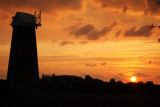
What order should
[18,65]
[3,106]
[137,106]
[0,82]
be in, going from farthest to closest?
[0,82] → [18,65] → [137,106] → [3,106]

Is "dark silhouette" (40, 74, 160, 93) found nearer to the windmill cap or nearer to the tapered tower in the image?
the tapered tower

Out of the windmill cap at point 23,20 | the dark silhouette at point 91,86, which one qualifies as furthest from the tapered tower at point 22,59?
the dark silhouette at point 91,86

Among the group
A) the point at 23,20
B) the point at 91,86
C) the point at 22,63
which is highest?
the point at 23,20

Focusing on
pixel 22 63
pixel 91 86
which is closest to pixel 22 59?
pixel 22 63

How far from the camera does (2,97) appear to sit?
1299 inches

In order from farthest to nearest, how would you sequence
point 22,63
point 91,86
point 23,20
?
point 91,86, point 23,20, point 22,63

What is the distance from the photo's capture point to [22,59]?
32.0 m

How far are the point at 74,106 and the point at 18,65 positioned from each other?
30.6 feet

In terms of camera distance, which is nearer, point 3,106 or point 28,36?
point 3,106

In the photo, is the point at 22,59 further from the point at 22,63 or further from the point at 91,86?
the point at 91,86

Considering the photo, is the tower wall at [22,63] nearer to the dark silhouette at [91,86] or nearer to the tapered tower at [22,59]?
the tapered tower at [22,59]

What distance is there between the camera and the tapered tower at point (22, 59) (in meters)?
31.9

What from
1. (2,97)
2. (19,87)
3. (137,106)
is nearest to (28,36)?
(19,87)

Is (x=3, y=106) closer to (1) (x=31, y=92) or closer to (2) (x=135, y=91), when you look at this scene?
(1) (x=31, y=92)
